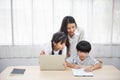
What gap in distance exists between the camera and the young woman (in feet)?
8.70

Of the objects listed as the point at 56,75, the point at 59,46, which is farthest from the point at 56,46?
the point at 56,75

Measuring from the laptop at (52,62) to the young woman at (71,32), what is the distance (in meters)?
0.58

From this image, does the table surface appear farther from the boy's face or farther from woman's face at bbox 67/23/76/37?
woman's face at bbox 67/23/76/37

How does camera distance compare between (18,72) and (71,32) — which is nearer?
(18,72)

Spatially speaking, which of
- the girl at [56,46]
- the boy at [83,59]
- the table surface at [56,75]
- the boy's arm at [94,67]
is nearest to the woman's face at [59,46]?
the girl at [56,46]

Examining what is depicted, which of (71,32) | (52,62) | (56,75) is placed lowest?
(56,75)

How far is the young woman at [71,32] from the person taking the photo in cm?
265

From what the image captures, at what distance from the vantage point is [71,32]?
8.75 ft

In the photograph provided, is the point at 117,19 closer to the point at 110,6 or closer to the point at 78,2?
the point at 110,6

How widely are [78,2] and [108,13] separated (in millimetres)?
518

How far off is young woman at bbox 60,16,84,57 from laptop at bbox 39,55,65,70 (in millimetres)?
580

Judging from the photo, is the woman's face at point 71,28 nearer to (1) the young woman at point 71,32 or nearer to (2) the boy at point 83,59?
(1) the young woman at point 71,32

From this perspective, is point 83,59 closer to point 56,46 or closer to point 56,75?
point 56,46

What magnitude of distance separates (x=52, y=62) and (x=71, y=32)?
71 cm
